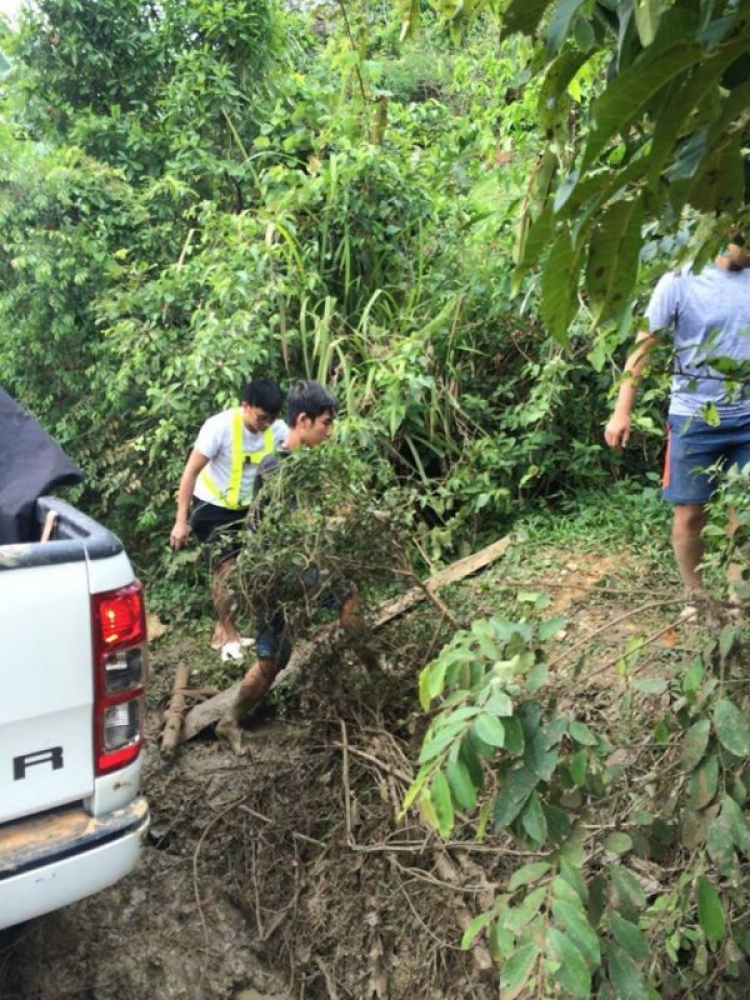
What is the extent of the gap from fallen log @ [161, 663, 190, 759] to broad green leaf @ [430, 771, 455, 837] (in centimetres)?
230

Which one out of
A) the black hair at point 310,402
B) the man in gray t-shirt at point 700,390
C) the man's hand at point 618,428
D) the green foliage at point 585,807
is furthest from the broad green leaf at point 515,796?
the black hair at point 310,402

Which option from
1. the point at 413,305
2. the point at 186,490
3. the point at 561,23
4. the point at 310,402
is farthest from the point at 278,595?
the point at 413,305

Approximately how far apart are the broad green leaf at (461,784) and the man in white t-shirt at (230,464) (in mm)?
2669

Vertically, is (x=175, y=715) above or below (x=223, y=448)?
below

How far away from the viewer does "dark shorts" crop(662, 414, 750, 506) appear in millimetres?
3209

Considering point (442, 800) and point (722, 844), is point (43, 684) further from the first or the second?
point (722, 844)

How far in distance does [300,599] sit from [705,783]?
1.71m

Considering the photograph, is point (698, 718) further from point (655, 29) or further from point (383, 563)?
point (383, 563)

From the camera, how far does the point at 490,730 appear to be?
1510mm

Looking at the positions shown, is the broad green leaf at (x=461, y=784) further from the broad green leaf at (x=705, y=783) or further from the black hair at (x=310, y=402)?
the black hair at (x=310, y=402)

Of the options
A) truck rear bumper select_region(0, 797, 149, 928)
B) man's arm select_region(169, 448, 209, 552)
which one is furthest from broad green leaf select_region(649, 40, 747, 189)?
man's arm select_region(169, 448, 209, 552)

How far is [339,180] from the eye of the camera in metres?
5.63

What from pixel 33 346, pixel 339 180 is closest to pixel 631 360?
pixel 339 180

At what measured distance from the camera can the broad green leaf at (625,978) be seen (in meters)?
1.49
